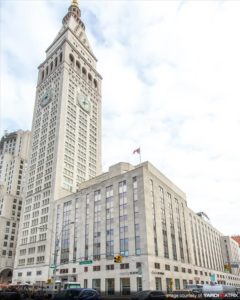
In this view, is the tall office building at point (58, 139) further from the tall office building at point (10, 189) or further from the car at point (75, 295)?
the car at point (75, 295)

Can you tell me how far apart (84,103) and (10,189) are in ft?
220

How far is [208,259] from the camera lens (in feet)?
326

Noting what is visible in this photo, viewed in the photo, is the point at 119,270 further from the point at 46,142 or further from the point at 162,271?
the point at 46,142

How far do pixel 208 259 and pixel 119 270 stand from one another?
174ft

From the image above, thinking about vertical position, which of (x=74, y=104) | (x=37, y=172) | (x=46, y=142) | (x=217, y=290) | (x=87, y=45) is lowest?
(x=217, y=290)

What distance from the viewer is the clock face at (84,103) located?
116 metres

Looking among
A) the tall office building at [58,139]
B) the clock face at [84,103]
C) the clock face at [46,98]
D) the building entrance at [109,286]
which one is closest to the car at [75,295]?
the building entrance at [109,286]

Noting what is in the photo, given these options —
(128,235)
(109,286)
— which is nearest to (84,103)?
(128,235)

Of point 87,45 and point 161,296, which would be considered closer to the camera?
point 161,296

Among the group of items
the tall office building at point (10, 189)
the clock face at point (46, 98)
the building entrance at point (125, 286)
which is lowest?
the building entrance at point (125, 286)

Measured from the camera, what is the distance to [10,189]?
485 feet

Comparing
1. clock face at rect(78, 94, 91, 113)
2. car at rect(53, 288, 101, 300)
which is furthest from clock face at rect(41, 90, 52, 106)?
car at rect(53, 288, 101, 300)

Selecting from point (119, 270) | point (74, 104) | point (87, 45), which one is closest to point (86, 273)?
point (119, 270)

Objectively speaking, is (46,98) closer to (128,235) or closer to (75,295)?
(128,235)
